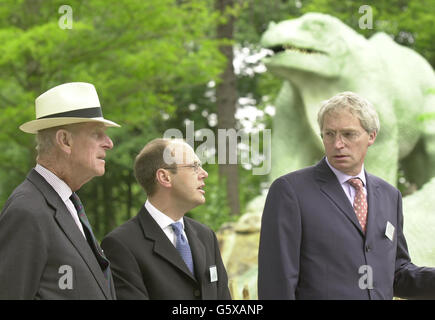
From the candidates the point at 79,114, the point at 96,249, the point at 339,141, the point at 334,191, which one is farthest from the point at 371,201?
the point at 79,114

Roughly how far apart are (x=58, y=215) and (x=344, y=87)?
7.85 metres

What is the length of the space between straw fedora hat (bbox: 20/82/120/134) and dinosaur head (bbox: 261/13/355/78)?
661cm

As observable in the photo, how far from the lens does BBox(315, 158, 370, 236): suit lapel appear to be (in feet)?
10.5

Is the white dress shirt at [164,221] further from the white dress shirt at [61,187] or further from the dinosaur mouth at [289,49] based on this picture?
the dinosaur mouth at [289,49]

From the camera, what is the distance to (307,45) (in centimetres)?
977

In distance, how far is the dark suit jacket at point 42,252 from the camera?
265 centimetres

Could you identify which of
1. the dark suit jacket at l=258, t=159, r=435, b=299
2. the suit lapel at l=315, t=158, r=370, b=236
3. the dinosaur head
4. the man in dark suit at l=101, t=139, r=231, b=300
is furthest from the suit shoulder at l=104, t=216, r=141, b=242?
the dinosaur head

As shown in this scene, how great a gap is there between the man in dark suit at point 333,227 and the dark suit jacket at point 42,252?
72 centimetres

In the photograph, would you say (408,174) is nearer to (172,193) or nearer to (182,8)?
(182,8)

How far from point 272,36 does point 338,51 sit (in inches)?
40.9

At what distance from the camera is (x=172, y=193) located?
3.40 meters

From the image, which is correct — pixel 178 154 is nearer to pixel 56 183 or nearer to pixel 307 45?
pixel 56 183

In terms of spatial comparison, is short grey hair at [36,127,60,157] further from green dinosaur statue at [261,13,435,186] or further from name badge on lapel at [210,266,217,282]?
green dinosaur statue at [261,13,435,186]

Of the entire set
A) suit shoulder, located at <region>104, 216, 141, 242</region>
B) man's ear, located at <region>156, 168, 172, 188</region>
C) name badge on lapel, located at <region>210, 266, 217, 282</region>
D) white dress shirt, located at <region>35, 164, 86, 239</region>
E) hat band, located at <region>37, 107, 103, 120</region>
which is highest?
hat band, located at <region>37, 107, 103, 120</region>
